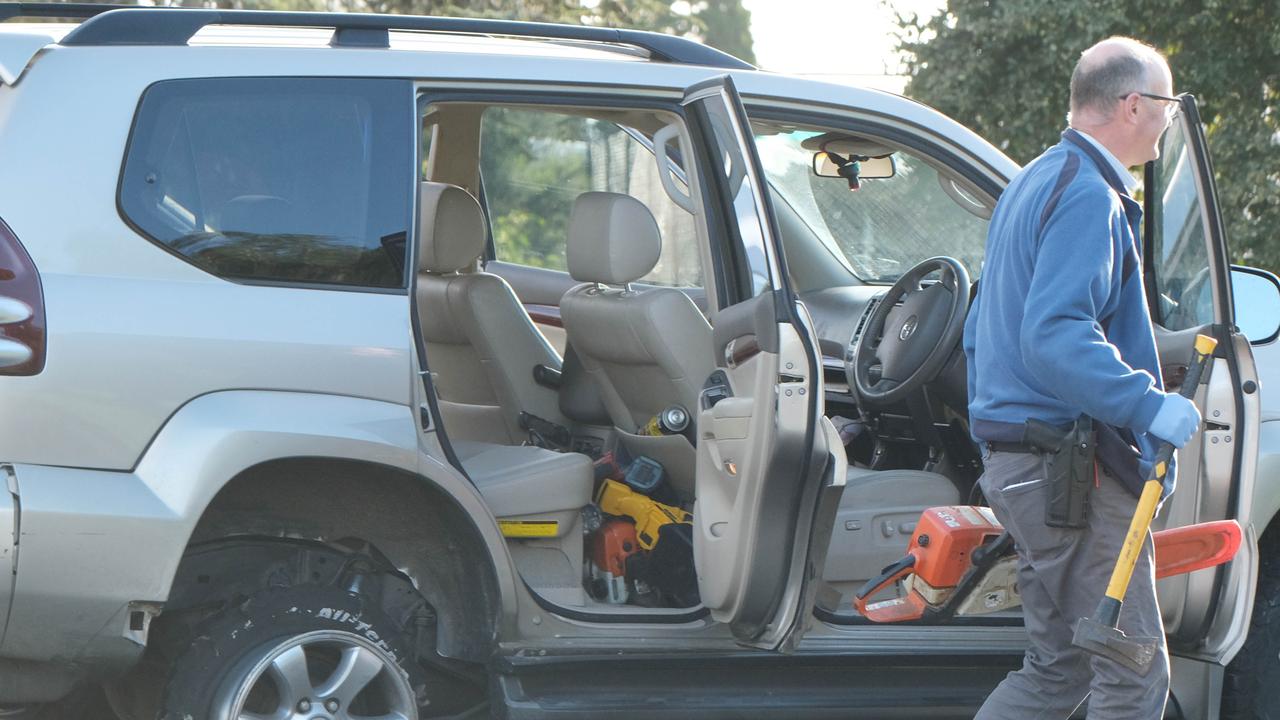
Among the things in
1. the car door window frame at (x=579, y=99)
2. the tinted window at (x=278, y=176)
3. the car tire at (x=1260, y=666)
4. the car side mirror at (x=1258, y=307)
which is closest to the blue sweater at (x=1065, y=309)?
the car door window frame at (x=579, y=99)

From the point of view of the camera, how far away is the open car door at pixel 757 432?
11.0 ft

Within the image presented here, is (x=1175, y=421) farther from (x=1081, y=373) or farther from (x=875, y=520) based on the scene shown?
(x=875, y=520)

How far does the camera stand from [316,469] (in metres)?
3.39

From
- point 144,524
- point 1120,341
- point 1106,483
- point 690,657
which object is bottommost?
point 690,657

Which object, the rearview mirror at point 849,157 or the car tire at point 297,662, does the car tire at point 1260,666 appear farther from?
the car tire at point 297,662

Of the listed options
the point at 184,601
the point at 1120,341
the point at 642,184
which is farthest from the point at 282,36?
the point at 642,184

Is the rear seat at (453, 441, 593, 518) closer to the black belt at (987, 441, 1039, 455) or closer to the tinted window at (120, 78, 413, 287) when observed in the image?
the tinted window at (120, 78, 413, 287)

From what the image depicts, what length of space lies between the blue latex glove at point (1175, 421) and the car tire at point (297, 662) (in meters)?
1.67

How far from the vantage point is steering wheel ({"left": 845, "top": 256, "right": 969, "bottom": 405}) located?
430 centimetres

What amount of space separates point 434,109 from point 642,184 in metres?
3.29

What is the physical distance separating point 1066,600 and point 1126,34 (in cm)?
867

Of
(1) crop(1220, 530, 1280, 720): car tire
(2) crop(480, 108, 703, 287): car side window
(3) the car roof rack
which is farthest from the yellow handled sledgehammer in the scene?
(2) crop(480, 108, 703, 287): car side window

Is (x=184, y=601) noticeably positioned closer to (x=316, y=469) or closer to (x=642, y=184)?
(x=316, y=469)

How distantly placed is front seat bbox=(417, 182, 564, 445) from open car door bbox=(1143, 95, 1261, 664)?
1.92 metres
